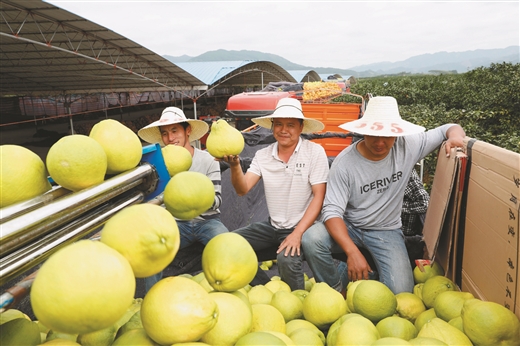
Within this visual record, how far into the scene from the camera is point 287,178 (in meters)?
3.39

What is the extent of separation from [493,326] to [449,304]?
1.25 ft

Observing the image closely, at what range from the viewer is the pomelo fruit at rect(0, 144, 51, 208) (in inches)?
43.1

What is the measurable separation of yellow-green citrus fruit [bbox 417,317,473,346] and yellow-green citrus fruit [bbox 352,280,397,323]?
0.28 metres

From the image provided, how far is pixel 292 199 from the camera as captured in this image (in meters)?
3.36

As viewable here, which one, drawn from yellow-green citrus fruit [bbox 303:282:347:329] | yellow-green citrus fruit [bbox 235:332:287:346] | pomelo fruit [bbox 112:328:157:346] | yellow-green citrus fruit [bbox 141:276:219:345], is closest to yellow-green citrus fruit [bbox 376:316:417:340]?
yellow-green citrus fruit [bbox 303:282:347:329]

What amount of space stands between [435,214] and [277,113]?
59.6 inches

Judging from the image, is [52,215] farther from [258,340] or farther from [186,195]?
[258,340]

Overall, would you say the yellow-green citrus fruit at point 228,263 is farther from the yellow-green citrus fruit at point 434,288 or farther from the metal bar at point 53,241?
the yellow-green citrus fruit at point 434,288

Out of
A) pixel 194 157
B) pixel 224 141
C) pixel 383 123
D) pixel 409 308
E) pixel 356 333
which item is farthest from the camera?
pixel 194 157

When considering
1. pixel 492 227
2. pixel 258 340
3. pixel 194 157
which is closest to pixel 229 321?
pixel 258 340

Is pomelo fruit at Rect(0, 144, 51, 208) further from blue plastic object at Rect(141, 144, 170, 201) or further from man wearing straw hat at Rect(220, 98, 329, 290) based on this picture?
man wearing straw hat at Rect(220, 98, 329, 290)

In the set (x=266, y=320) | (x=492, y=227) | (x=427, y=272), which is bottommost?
(x=427, y=272)

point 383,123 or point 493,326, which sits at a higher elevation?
point 383,123

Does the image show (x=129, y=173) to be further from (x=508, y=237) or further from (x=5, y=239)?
(x=508, y=237)
